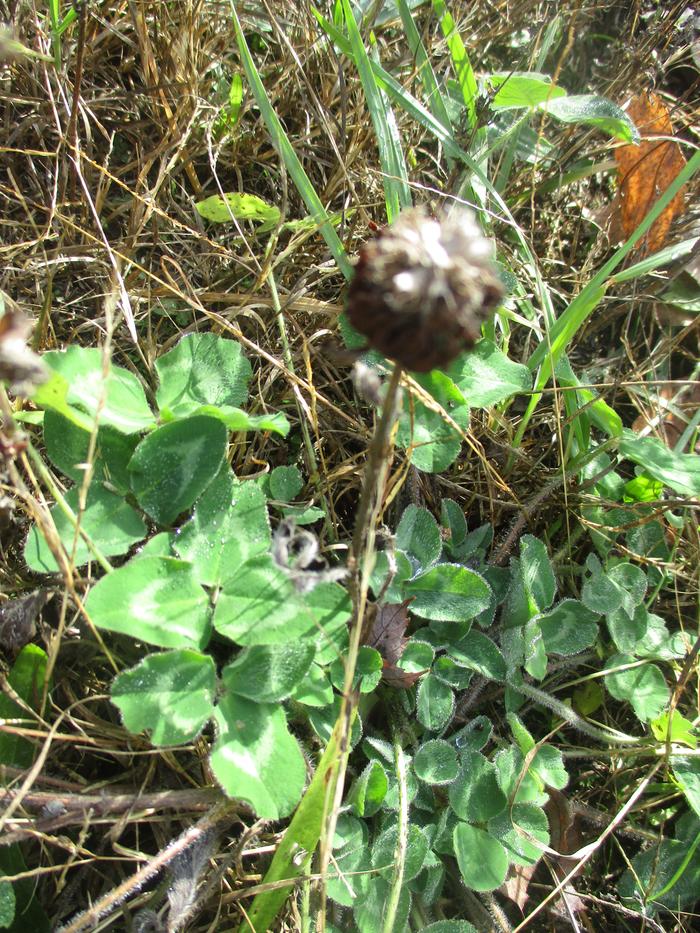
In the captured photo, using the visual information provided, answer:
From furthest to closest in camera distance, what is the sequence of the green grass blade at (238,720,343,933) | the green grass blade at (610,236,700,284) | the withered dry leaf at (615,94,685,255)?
the withered dry leaf at (615,94,685,255)
the green grass blade at (610,236,700,284)
the green grass blade at (238,720,343,933)

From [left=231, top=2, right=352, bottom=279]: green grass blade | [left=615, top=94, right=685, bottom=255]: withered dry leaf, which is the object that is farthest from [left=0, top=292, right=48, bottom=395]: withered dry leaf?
[left=615, top=94, right=685, bottom=255]: withered dry leaf

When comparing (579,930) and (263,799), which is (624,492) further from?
(263,799)

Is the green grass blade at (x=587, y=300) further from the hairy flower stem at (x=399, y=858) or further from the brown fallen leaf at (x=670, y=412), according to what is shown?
the hairy flower stem at (x=399, y=858)

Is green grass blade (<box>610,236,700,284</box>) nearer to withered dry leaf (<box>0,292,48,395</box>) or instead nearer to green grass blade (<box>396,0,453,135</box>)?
green grass blade (<box>396,0,453,135</box>)

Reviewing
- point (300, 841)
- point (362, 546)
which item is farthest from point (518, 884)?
point (362, 546)

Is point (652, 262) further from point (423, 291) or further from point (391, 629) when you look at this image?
point (423, 291)

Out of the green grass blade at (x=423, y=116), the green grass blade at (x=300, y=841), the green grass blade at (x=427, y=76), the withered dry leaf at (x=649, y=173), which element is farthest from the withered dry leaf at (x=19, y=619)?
the withered dry leaf at (x=649, y=173)
